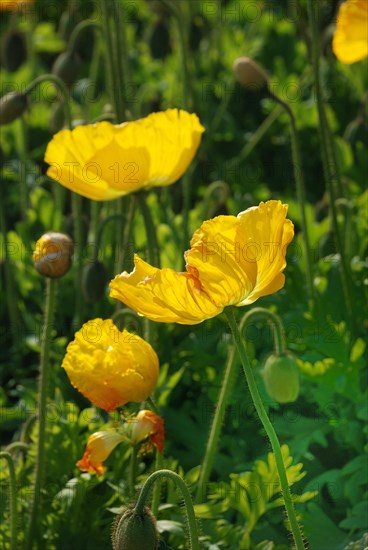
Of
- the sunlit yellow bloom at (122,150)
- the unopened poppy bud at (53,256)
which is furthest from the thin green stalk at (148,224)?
the unopened poppy bud at (53,256)

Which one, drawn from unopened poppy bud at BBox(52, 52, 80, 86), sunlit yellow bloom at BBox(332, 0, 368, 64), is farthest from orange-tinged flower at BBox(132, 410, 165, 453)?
unopened poppy bud at BBox(52, 52, 80, 86)

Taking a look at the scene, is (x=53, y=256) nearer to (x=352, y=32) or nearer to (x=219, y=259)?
(x=219, y=259)

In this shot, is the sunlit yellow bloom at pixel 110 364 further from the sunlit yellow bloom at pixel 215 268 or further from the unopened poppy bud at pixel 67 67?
the unopened poppy bud at pixel 67 67

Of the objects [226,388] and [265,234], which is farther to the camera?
[226,388]

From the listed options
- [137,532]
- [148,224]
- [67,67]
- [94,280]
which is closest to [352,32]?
[148,224]

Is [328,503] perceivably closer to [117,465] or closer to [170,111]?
[117,465]

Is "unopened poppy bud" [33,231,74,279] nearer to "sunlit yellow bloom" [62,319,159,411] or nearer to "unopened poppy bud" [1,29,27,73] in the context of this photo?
"sunlit yellow bloom" [62,319,159,411]
